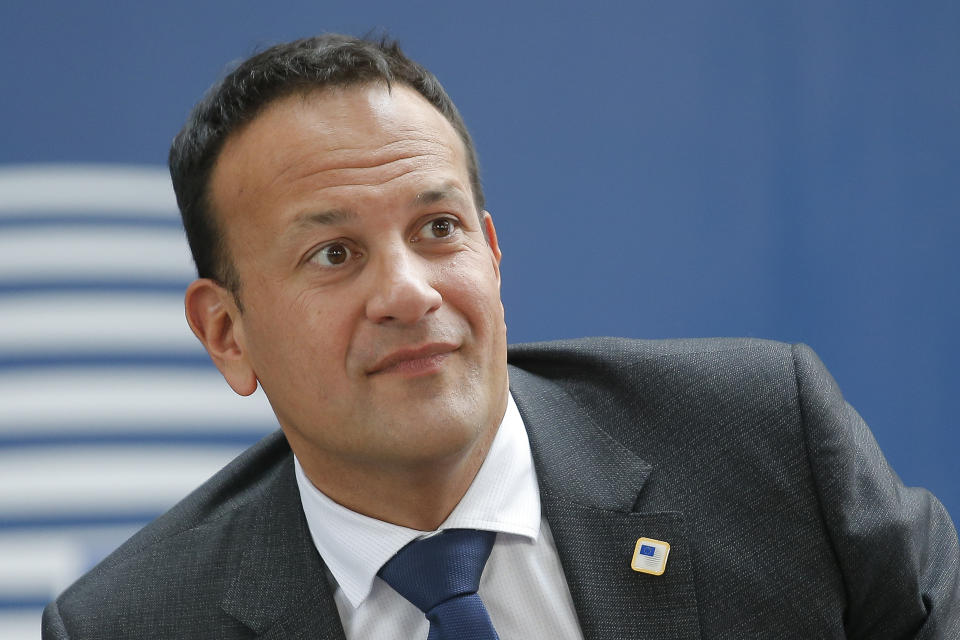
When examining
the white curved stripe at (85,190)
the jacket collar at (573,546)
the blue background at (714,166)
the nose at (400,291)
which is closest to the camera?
the nose at (400,291)

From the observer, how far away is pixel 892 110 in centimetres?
286

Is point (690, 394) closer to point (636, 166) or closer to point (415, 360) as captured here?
point (415, 360)

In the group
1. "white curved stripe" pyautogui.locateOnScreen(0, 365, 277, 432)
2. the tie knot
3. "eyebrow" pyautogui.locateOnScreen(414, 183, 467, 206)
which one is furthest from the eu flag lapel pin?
"white curved stripe" pyautogui.locateOnScreen(0, 365, 277, 432)

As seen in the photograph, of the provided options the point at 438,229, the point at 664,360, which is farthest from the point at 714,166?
the point at 438,229

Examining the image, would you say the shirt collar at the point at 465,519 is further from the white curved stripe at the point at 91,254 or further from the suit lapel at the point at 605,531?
the white curved stripe at the point at 91,254

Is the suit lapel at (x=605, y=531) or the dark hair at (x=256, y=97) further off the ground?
the dark hair at (x=256, y=97)

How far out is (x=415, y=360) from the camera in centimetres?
173

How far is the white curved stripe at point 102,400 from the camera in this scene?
106 inches

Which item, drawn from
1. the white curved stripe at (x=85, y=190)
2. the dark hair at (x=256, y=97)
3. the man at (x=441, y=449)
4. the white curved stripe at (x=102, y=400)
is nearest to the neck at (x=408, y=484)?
the man at (x=441, y=449)

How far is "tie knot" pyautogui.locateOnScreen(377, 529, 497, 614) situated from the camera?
180 cm

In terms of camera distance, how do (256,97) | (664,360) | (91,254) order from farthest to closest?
1. (91,254)
2. (664,360)
3. (256,97)

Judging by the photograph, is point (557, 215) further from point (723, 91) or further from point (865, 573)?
point (865, 573)

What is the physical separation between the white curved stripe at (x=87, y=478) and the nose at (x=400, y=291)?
1.20 m

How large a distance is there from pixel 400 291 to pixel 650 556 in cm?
66
